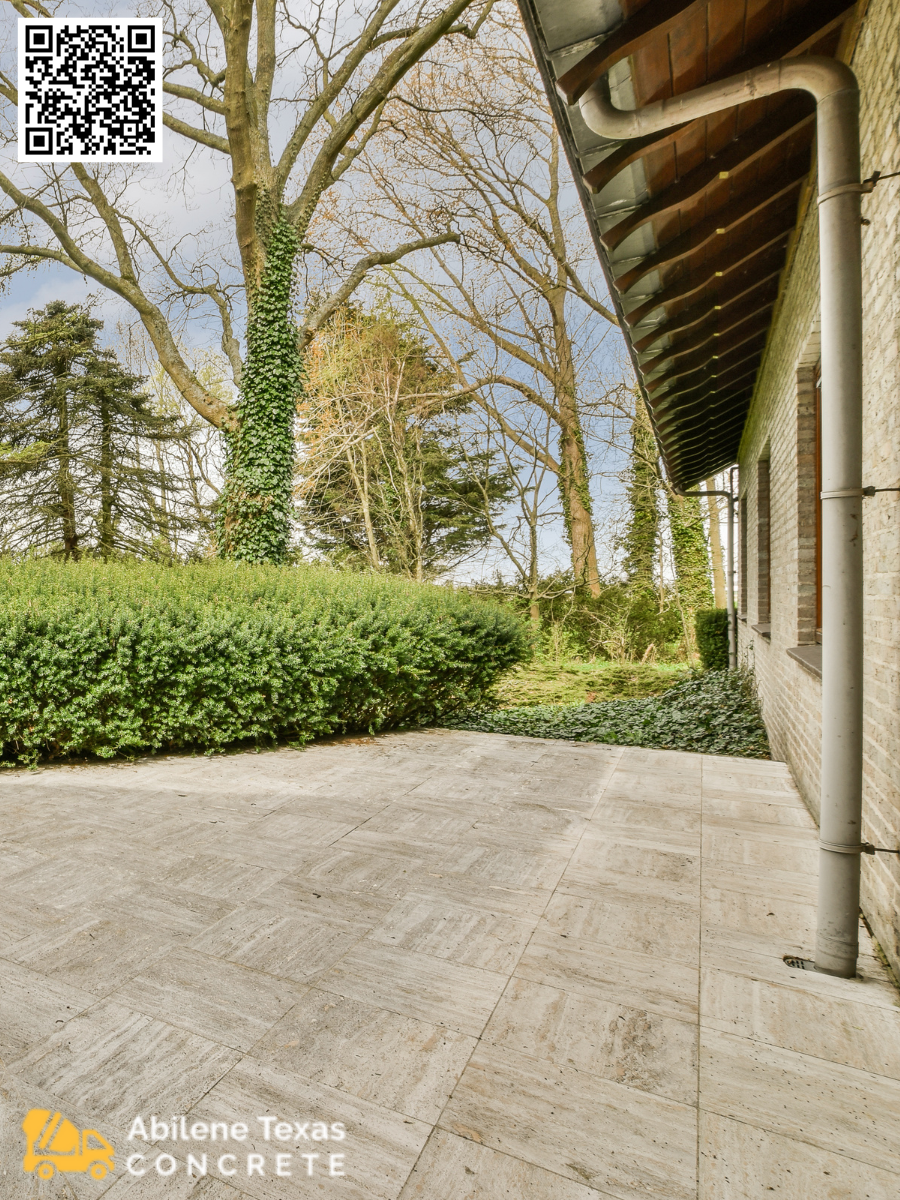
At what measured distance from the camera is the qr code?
277 inches

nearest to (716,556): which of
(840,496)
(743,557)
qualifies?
(743,557)

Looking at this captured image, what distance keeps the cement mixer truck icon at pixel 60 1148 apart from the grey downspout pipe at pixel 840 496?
196 centimetres

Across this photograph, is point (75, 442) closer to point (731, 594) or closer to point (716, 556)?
point (716, 556)

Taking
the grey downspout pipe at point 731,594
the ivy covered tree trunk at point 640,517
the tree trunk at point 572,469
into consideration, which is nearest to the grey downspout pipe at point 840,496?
the grey downspout pipe at point 731,594

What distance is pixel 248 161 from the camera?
10656 mm

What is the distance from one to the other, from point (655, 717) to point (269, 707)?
14.6 ft

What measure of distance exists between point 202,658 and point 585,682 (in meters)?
8.09

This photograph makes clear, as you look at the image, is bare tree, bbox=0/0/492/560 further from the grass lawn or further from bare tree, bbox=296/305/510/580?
the grass lawn

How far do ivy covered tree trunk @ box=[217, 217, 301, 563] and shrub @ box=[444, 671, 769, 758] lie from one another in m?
4.93

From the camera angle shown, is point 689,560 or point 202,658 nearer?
point 202,658

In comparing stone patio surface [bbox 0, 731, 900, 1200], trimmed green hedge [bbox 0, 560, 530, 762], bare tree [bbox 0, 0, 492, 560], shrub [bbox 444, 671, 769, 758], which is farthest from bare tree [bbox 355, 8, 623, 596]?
stone patio surface [bbox 0, 731, 900, 1200]

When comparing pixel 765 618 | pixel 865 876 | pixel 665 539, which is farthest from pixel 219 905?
pixel 665 539

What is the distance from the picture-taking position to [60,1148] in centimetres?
145

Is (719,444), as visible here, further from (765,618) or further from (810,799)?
(810,799)
